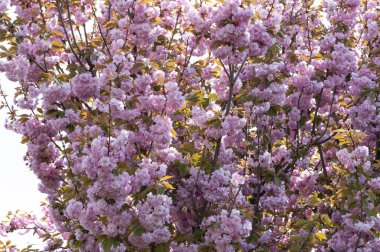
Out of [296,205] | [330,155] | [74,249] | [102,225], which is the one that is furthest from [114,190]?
[330,155]

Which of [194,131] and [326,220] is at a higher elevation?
[194,131]

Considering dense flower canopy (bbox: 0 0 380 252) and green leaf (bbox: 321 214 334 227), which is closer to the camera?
dense flower canopy (bbox: 0 0 380 252)

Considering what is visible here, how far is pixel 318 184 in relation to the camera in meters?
8.37

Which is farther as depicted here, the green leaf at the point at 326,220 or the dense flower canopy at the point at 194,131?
the green leaf at the point at 326,220

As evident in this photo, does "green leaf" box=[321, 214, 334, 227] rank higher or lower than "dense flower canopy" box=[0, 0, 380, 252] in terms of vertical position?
lower

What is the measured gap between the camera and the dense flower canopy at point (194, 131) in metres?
5.83

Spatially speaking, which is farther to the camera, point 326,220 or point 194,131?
point 194,131

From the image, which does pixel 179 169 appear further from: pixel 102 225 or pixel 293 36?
pixel 293 36

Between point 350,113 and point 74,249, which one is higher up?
point 350,113

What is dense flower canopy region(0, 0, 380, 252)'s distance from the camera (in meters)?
5.83

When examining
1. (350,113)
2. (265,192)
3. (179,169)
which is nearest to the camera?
(179,169)

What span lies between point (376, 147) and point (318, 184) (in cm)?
114

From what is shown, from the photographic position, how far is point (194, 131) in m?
7.21

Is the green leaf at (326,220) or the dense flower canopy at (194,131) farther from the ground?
the dense flower canopy at (194,131)
